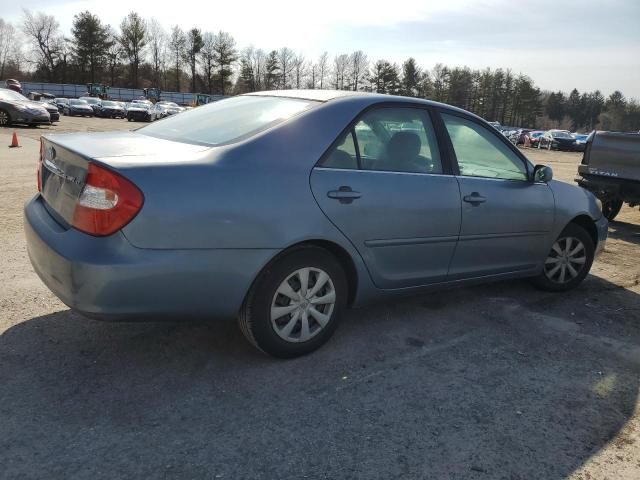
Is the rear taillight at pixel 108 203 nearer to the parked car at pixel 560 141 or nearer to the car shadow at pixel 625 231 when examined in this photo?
the car shadow at pixel 625 231

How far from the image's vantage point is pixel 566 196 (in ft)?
15.4

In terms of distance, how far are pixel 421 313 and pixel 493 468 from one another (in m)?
1.88

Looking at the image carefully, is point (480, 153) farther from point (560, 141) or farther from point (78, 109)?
point (78, 109)

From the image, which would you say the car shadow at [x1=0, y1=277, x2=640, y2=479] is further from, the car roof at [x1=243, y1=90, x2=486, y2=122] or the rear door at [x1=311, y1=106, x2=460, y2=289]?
the car roof at [x1=243, y1=90, x2=486, y2=122]

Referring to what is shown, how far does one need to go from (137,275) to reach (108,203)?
1.22 ft

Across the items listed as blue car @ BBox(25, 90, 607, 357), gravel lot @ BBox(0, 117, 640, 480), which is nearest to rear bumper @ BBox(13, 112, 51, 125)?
gravel lot @ BBox(0, 117, 640, 480)

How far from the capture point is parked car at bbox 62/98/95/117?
137 ft

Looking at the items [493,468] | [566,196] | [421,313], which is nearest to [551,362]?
[421,313]

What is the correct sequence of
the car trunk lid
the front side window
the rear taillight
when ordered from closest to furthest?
1. the rear taillight
2. the car trunk lid
3. the front side window

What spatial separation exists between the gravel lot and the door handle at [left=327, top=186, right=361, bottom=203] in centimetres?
99

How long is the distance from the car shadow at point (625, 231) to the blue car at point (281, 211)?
4147 millimetres

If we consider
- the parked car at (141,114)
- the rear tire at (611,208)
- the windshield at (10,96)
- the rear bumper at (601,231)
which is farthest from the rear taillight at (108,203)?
the parked car at (141,114)

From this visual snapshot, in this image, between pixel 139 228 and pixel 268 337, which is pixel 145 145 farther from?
pixel 268 337

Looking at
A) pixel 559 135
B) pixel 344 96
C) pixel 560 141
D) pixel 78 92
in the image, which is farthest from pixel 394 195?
pixel 78 92
